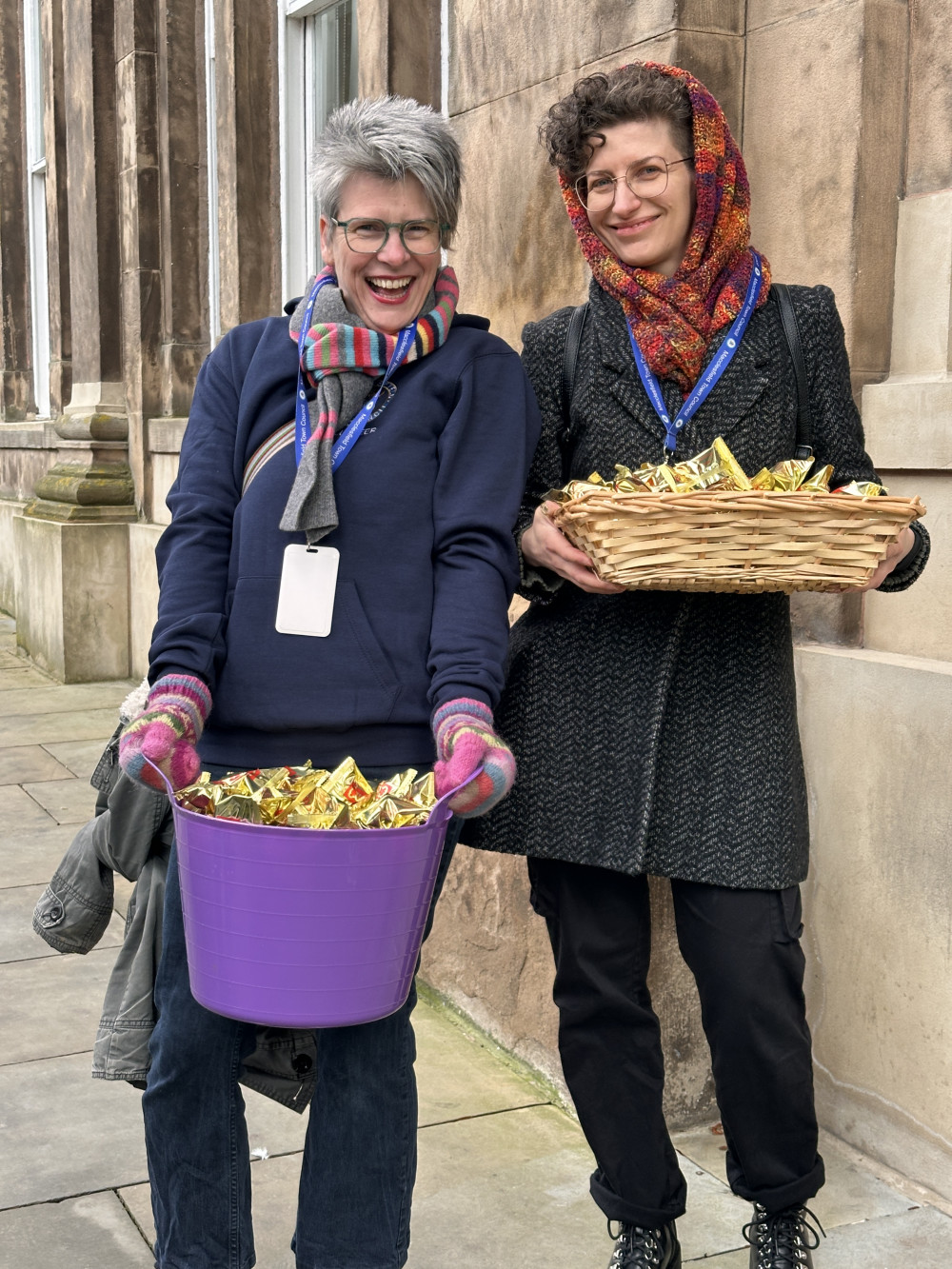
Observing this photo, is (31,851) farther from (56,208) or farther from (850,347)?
(56,208)

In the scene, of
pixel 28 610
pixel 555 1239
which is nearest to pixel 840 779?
pixel 555 1239

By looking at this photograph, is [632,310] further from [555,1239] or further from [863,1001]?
[555,1239]

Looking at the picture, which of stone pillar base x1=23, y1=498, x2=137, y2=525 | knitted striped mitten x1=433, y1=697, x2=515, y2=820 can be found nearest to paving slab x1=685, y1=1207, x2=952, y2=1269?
knitted striped mitten x1=433, y1=697, x2=515, y2=820

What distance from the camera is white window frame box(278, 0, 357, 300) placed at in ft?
21.1

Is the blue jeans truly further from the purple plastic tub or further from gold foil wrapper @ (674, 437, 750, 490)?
gold foil wrapper @ (674, 437, 750, 490)

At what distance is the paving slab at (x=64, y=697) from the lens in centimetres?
773

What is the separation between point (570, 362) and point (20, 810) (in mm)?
3998

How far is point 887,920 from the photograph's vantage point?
288cm

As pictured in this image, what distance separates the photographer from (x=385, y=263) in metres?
2.20

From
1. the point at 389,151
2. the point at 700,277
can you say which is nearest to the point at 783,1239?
the point at 700,277

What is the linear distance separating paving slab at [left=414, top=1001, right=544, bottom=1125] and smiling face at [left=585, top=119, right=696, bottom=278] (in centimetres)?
195

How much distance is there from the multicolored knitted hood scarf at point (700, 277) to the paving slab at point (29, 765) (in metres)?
4.53

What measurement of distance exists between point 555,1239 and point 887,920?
90 centimetres

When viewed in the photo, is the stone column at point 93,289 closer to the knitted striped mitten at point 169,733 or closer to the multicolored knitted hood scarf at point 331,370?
the multicolored knitted hood scarf at point 331,370
